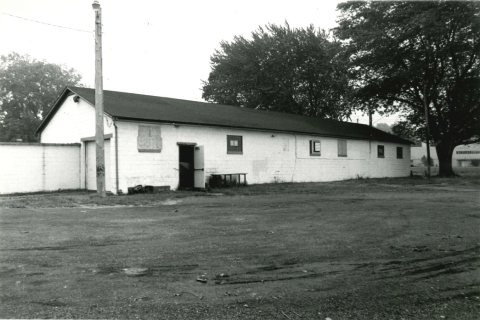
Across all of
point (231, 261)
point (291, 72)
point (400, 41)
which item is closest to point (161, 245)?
point (231, 261)

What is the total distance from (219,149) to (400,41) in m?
16.9

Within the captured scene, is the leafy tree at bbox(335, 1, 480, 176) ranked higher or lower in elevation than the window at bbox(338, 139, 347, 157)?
higher

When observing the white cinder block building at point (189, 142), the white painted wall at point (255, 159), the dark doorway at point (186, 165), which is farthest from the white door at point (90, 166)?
the dark doorway at point (186, 165)

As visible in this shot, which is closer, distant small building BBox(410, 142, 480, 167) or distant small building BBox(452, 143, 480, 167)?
distant small building BBox(410, 142, 480, 167)

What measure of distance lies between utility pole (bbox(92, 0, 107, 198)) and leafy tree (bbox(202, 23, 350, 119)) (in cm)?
2848

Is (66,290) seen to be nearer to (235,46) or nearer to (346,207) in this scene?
(346,207)

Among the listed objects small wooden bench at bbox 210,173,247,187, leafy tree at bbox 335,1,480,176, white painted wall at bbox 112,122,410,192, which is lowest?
small wooden bench at bbox 210,173,247,187

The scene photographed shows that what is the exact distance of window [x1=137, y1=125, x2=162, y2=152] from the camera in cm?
1656

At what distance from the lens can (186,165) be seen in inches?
734

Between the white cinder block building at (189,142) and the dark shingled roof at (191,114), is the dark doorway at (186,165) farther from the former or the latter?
the dark shingled roof at (191,114)

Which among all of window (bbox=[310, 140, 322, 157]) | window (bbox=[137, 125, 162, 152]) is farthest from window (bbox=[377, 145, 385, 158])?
window (bbox=[137, 125, 162, 152])

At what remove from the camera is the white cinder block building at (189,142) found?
16.3 meters

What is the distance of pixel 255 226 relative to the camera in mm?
8062

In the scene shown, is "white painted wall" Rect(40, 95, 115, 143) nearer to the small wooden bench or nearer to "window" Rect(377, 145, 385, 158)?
the small wooden bench
